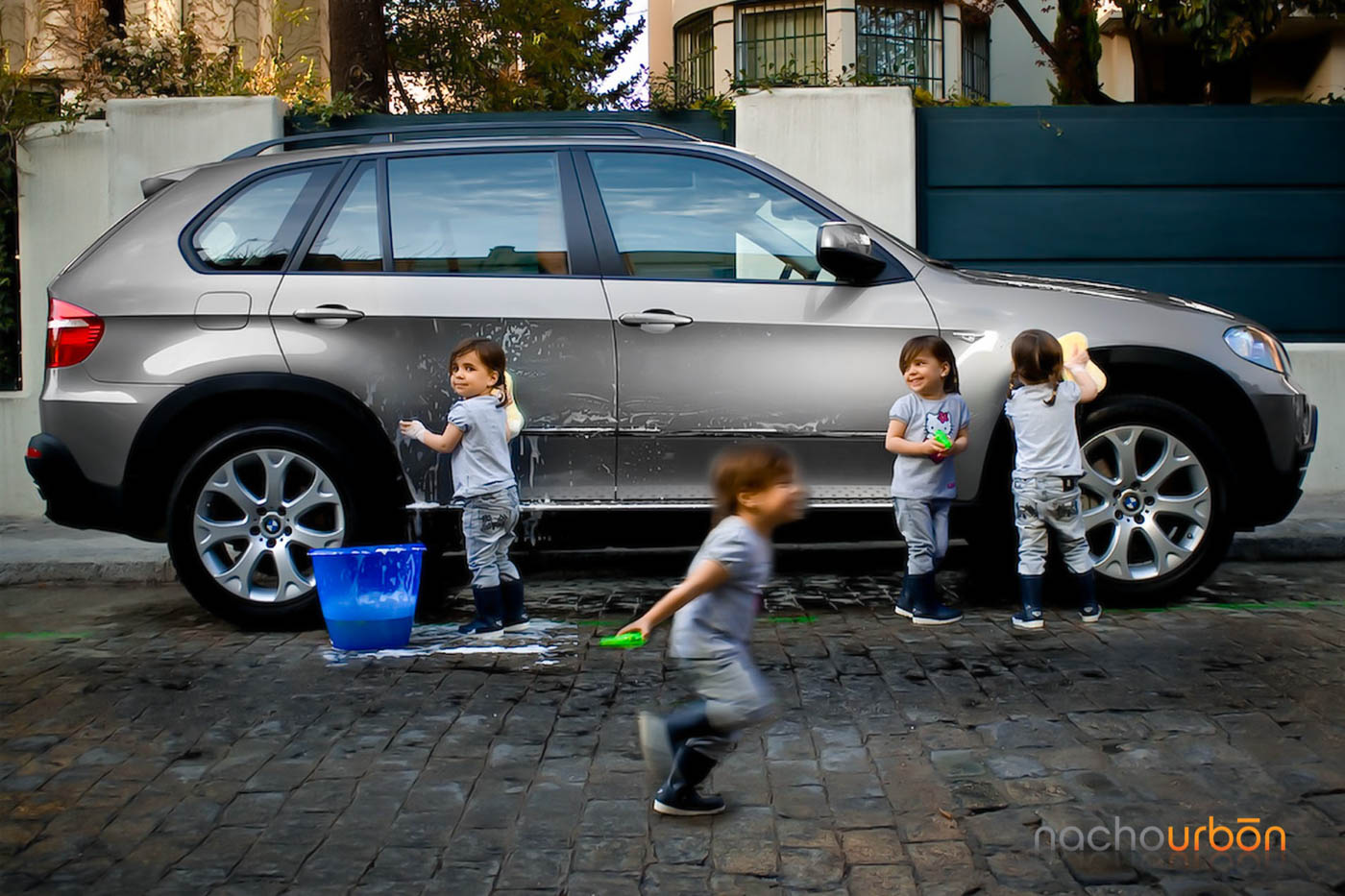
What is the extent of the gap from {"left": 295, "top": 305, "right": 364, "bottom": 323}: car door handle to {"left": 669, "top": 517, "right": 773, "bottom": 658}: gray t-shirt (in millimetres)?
2975

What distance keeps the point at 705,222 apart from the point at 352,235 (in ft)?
5.00

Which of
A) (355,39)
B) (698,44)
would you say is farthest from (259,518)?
(698,44)

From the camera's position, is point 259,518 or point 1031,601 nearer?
point 1031,601

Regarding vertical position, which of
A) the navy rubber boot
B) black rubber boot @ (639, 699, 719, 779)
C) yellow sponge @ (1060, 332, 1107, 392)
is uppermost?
yellow sponge @ (1060, 332, 1107, 392)

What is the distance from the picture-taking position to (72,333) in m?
6.53

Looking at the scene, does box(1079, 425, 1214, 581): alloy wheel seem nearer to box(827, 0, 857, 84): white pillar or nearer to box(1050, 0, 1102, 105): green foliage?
box(1050, 0, 1102, 105): green foliage

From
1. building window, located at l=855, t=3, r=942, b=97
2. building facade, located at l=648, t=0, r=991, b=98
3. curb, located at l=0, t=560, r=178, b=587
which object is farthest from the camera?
building window, located at l=855, t=3, r=942, b=97

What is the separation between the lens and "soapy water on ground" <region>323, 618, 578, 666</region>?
5.95 metres

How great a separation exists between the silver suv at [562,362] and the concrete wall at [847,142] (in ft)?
12.1

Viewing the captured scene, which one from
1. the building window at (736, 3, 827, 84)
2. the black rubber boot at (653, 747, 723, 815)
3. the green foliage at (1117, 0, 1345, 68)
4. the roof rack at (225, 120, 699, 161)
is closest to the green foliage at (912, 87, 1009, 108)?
the green foliage at (1117, 0, 1345, 68)

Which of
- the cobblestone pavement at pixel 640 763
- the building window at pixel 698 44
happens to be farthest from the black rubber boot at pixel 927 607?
the building window at pixel 698 44

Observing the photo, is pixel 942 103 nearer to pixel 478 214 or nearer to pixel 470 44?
pixel 478 214

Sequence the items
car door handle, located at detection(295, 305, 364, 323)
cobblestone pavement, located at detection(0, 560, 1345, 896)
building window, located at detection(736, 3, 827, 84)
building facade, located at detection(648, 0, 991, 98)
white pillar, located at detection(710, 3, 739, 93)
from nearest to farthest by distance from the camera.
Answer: cobblestone pavement, located at detection(0, 560, 1345, 896)
car door handle, located at detection(295, 305, 364, 323)
building facade, located at detection(648, 0, 991, 98)
building window, located at detection(736, 3, 827, 84)
white pillar, located at detection(710, 3, 739, 93)

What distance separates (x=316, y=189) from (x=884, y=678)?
3287 mm
